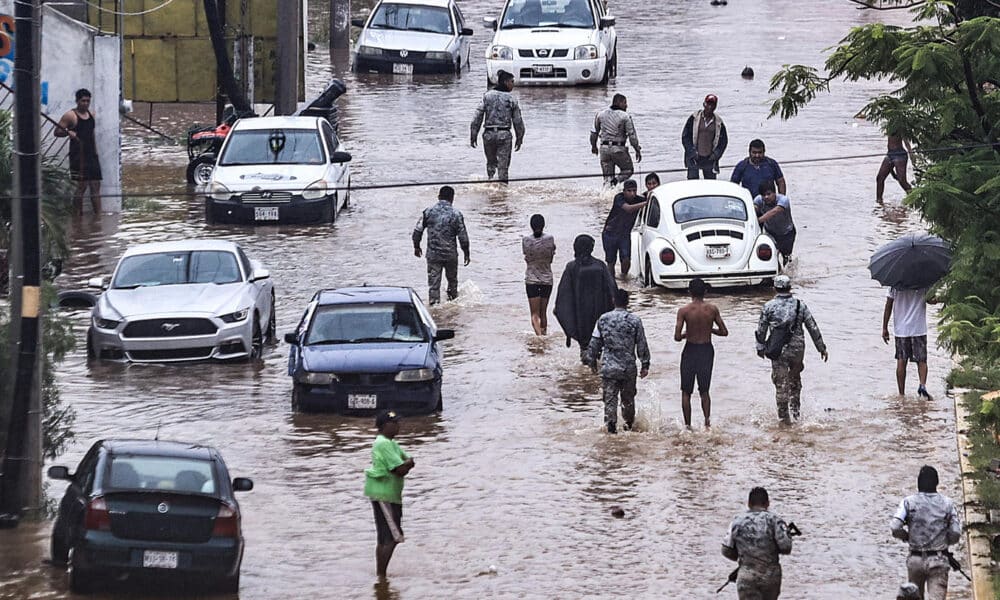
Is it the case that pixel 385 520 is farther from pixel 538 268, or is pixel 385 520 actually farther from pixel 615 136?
pixel 615 136

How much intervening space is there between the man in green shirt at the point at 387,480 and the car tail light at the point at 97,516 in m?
2.07

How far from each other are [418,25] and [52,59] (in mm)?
13820

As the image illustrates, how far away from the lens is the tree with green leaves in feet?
54.6

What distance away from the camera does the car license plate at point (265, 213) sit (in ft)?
101

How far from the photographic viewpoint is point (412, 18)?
149 feet

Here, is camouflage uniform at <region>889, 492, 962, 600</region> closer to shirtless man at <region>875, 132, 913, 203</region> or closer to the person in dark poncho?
the person in dark poncho

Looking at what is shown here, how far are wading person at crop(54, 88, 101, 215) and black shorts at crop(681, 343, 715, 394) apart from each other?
14.0 metres

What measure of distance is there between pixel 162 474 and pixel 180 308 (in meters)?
8.30

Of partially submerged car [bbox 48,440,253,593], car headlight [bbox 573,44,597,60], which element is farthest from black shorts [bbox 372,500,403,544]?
car headlight [bbox 573,44,597,60]

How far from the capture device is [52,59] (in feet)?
108

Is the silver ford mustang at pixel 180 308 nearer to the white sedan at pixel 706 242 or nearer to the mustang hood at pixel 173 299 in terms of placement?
the mustang hood at pixel 173 299

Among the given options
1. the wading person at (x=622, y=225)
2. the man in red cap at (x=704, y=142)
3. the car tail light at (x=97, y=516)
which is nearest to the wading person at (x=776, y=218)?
the wading person at (x=622, y=225)

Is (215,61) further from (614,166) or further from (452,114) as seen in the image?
(614,166)

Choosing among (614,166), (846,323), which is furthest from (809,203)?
(846,323)
